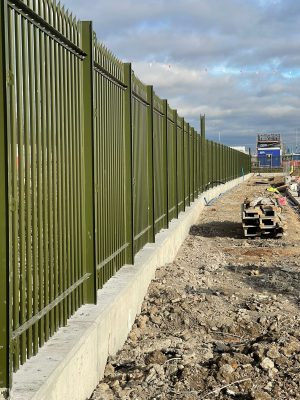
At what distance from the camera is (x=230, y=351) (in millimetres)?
5539

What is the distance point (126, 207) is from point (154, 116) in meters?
2.98

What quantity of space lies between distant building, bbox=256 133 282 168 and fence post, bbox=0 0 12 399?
72.5 meters

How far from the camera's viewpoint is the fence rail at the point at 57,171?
3.37 meters

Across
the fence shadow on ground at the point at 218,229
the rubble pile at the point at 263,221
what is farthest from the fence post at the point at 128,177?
the fence shadow on ground at the point at 218,229

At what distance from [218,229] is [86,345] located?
41.3 ft

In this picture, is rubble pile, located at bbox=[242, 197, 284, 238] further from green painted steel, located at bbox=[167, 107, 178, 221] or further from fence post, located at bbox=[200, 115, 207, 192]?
fence post, located at bbox=[200, 115, 207, 192]

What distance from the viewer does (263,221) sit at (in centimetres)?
1470

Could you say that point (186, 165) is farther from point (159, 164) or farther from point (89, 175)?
point (89, 175)

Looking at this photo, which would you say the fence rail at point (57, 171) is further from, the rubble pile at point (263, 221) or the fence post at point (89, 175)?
the rubble pile at point (263, 221)

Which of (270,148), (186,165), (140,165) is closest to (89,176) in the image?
(140,165)

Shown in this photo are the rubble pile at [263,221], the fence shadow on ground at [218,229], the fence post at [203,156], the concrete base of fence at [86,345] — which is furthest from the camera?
the fence post at [203,156]

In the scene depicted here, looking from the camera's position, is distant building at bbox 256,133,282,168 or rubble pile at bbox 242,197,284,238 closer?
rubble pile at bbox 242,197,284,238

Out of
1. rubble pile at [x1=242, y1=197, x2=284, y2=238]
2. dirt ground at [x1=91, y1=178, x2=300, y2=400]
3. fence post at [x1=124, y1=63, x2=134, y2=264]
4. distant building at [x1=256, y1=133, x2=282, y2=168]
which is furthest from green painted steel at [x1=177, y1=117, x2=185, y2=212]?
distant building at [x1=256, y1=133, x2=282, y2=168]

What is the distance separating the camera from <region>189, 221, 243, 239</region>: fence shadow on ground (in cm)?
1564
